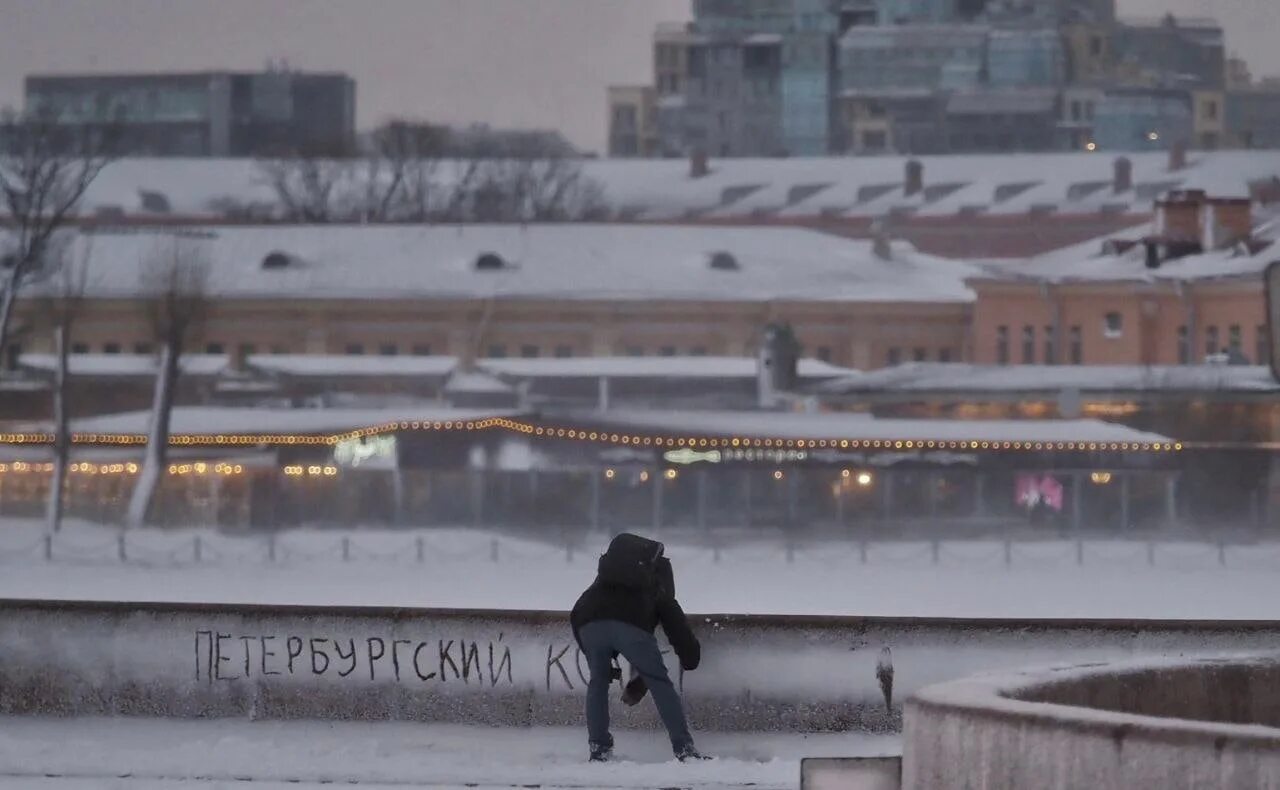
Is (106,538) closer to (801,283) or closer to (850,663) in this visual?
(801,283)

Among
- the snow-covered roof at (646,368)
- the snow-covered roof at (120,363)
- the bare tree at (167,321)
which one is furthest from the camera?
the snow-covered roof at (646,368)

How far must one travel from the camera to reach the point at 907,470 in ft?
228

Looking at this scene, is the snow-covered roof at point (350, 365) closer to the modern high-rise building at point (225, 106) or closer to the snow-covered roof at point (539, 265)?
the snow-covered roof at point (539, 265)

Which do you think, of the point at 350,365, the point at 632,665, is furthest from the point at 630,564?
the point at 350,365

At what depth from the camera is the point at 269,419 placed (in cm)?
7825

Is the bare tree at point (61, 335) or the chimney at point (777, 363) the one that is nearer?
the bare tree at point (61, 335)

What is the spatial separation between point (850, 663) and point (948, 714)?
6203 millimetres

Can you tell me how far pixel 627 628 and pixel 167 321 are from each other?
7747 centimetres

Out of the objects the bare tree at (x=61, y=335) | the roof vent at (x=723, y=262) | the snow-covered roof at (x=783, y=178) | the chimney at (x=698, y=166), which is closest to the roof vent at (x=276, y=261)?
the bare tree at (x=61, y=335)

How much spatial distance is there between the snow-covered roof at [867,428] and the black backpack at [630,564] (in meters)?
58.9

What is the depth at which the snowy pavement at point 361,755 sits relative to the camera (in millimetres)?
12719

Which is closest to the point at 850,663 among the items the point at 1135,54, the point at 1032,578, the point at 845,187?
the point at 1032,578

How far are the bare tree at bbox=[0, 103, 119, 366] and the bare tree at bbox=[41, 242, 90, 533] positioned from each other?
104 centimetres

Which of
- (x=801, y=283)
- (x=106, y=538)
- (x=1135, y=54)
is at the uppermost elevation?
(x=1135, y=54)
